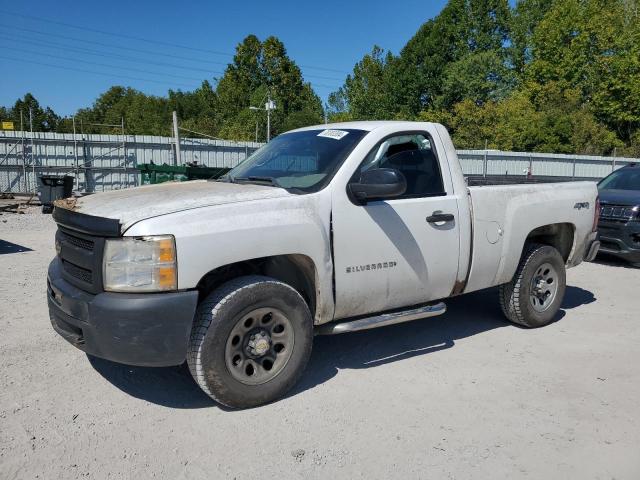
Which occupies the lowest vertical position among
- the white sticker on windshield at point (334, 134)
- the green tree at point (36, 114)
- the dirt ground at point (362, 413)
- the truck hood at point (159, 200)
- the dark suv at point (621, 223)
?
the dirt ground at point (362, 413)

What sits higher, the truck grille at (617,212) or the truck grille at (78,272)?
the truck grille at (617,212)

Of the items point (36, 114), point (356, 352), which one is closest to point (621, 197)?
point (356, 352)

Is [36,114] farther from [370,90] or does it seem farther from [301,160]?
[301,160]

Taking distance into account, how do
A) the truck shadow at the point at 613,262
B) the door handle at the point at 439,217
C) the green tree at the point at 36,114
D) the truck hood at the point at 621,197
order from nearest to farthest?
1. the door handle at the point at 439,217
2. the truck hood at the point at 621,197
3. the truck shadow at the point at 613,262
4. the green tree at the point at 36,114

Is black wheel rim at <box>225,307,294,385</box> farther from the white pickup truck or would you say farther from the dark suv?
the dark suv

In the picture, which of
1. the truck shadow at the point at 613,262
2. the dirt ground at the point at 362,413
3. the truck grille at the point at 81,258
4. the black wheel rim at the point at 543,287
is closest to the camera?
the dirt ground at the point at 362,413

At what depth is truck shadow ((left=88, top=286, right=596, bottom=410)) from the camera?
12.5ft

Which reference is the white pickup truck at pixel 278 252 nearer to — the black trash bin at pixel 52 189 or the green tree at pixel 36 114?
the black trash bin at pixel 52 189

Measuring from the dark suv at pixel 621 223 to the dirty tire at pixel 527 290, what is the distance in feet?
12.4

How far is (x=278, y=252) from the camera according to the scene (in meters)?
3.49

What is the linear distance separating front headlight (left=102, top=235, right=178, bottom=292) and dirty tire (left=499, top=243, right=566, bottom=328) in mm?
3384

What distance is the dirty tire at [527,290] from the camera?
16.9ft

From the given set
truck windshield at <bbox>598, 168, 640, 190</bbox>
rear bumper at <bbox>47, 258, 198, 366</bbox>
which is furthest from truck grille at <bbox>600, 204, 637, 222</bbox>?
rear bumper at <bbox>47, 258, 198, 366</bbox>

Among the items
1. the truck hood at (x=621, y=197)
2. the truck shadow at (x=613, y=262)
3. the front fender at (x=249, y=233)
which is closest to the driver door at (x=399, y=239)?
the front fender at (x=249, y=233)
